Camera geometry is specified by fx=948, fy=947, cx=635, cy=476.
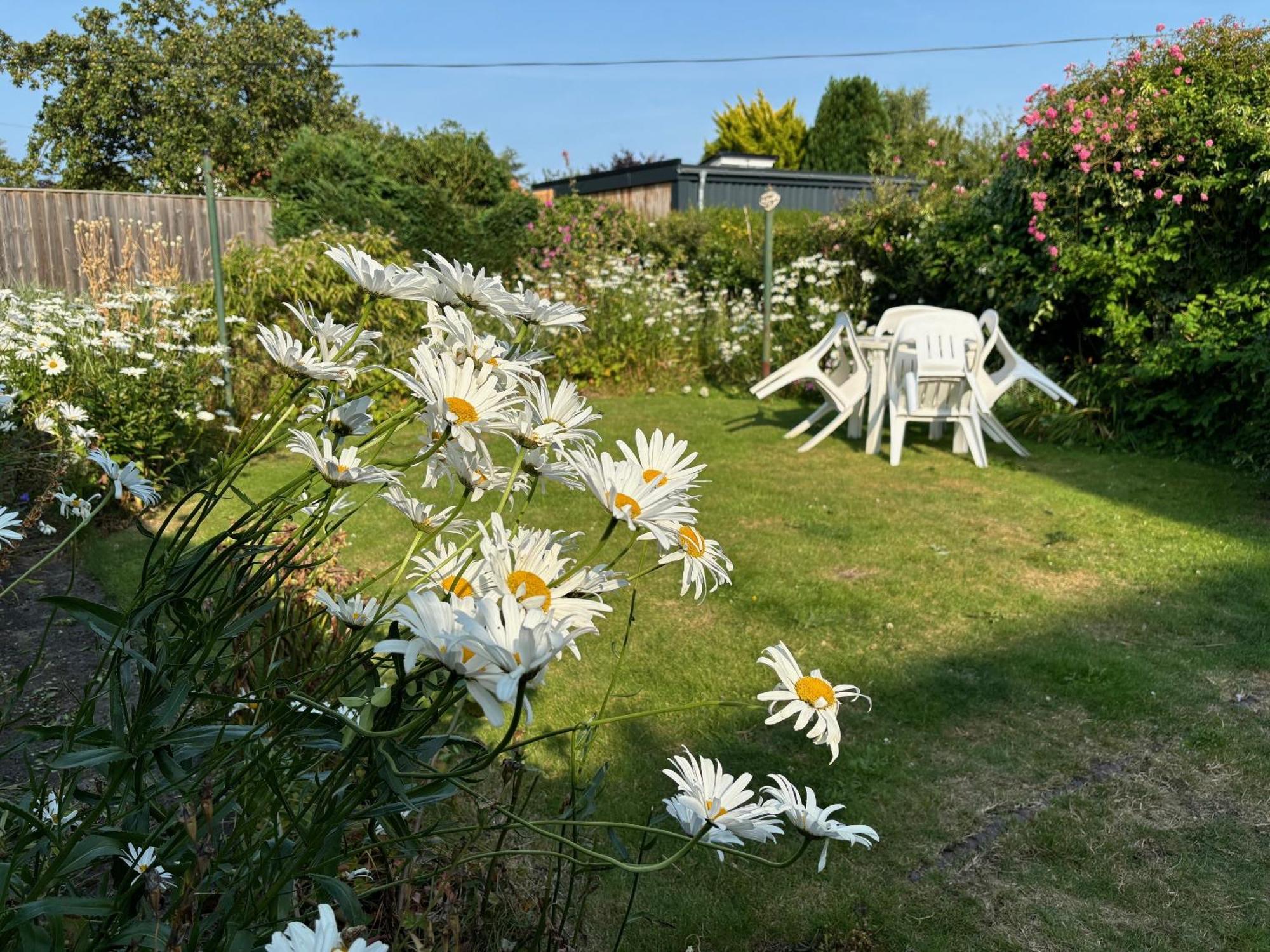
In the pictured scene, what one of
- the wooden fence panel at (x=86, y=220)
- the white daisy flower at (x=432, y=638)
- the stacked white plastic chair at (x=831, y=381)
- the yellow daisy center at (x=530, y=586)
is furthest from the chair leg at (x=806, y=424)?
the wooden fence panel at (x=86, y=220)

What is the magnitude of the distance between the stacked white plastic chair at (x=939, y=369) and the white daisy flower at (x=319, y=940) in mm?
5177

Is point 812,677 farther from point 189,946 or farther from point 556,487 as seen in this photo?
point 556,487

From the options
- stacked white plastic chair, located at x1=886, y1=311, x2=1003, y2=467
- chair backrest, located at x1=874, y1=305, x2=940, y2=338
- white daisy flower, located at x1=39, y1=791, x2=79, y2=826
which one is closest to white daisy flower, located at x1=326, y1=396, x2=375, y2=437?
white daisy flower, located at x1=39, y1=791, x2=79, y2=826

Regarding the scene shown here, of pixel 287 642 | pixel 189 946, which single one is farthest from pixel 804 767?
pixel 189 946

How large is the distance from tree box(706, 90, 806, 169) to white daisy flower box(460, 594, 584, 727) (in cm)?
2450

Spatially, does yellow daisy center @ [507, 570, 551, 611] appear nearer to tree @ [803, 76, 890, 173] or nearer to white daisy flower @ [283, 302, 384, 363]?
white daisy flower @ [283, 302, 384, 363]

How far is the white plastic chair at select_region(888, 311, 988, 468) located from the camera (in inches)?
220

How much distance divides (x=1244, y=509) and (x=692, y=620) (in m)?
3.17

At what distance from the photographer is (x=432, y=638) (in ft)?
2.23

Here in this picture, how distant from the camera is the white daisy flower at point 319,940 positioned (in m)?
0.68

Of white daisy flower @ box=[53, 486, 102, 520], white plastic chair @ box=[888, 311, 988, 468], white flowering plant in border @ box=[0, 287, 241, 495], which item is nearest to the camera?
white daisy flower @ box=[53, 486, 102, 520]

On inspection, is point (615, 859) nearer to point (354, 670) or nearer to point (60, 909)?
point (354, 670)

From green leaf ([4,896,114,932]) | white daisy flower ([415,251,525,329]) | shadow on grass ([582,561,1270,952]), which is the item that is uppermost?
white daisy flower ([415,251,525,329])

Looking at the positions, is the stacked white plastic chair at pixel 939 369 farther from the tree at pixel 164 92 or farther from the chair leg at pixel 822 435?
the tree at pixel 164 92
